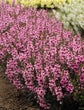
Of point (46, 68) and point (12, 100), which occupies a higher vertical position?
point (46, 68)

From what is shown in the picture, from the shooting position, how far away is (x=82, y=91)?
2.75m

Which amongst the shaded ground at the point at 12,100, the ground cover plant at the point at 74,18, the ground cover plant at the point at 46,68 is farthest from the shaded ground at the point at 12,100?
the ground cover plant at the point at 74,18

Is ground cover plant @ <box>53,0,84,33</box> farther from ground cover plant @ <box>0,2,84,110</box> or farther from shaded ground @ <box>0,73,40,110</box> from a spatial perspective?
shaded ground @ <box>0,73,40,110</box>

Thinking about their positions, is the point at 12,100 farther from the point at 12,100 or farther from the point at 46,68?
the point at 46,68

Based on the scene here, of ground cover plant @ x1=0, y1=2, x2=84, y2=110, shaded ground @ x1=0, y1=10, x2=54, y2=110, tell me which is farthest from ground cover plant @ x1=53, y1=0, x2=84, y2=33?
shaded ground @ x1=0, y1=10, x2=54, y2=110

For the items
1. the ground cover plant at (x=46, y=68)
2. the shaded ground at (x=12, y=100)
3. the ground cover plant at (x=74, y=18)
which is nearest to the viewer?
the ground cover plant at (x=46, y=68)

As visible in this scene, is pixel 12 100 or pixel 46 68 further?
pixel 12 100

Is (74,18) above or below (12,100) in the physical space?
above

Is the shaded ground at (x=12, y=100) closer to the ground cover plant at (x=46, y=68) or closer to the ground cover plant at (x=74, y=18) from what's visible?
the ground cover plant at (x=46, y=68)

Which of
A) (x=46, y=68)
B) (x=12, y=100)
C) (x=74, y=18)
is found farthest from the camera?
(x=74, y=18)

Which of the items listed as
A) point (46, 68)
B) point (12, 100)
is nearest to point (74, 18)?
point (12, 100)

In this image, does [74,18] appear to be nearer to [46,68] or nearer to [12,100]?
[12,100]

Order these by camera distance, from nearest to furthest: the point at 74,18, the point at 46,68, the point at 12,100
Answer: the point at 46,68
the point at 12,100
the point at 74,18

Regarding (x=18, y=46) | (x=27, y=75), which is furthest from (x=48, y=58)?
(x=18, y=46)
